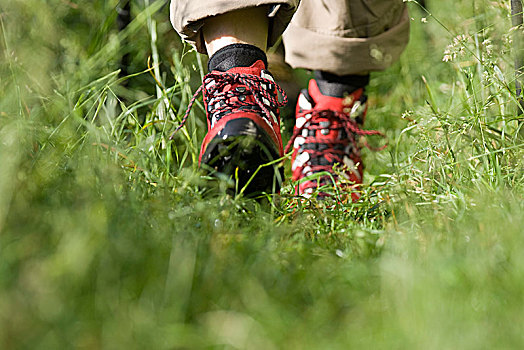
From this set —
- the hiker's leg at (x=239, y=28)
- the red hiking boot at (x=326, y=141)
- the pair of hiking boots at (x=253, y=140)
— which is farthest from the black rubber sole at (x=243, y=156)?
the red hiking boot at (x=326, y=141)

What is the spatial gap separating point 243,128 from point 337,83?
0.72m

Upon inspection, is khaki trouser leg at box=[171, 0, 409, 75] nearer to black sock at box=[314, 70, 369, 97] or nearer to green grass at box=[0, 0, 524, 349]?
black sock at box=[314, 70, 369, 97]

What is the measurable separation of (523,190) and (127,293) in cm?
86

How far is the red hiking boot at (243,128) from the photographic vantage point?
130 cm

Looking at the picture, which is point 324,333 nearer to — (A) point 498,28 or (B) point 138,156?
(B) point 138,156

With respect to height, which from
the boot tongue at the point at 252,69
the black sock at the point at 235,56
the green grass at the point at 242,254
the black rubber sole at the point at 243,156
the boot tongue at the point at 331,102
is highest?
the black sock at the point at 235,56

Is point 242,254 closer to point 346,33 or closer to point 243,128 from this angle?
point 243,128

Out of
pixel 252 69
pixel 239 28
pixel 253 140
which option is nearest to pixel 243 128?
pixel 253 140

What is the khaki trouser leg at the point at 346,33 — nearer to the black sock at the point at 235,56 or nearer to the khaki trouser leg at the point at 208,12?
the khaki trouser leg at the point at 208,12

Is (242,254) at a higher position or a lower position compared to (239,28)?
lower

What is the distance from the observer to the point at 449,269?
80cm

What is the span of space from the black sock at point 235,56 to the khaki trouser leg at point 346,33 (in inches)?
19.6

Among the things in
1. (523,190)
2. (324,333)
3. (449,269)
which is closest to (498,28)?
(523,190)

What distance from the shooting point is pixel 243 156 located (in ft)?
4.24
